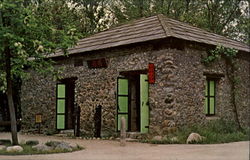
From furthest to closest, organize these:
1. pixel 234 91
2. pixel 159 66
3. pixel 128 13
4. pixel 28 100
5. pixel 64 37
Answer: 1. pixel 128 13
2. pixel 28 100
3. pixel 234 91
4. pixel 159 66
5. pixel 64 37

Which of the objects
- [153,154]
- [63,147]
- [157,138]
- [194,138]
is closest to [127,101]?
[157,138]

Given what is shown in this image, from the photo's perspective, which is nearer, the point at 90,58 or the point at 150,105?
the point at 150,105

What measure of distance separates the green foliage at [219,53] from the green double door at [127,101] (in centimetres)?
245

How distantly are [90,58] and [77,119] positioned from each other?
2430mm

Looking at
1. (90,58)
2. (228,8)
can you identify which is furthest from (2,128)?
(228,8)

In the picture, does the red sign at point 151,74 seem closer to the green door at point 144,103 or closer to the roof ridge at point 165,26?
the green door at point 144,103

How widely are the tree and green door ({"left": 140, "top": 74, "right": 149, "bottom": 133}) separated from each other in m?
3.01

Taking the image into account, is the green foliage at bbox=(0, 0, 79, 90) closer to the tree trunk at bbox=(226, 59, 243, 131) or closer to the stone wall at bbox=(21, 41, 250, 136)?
the stone wall at bbox=(21, 41, 250, 136)

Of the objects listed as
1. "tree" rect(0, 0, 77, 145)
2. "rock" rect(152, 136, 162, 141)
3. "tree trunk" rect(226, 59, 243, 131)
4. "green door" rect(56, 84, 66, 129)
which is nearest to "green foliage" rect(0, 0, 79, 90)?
"tree" rect(0, 0, 77, 145)

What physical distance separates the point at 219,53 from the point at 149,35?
2847mm

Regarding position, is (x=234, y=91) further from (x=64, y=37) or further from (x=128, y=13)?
(x=128, y=13)

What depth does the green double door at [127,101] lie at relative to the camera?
1421 cm

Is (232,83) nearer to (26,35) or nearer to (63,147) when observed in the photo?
(63,147)

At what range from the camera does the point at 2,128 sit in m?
21.6
